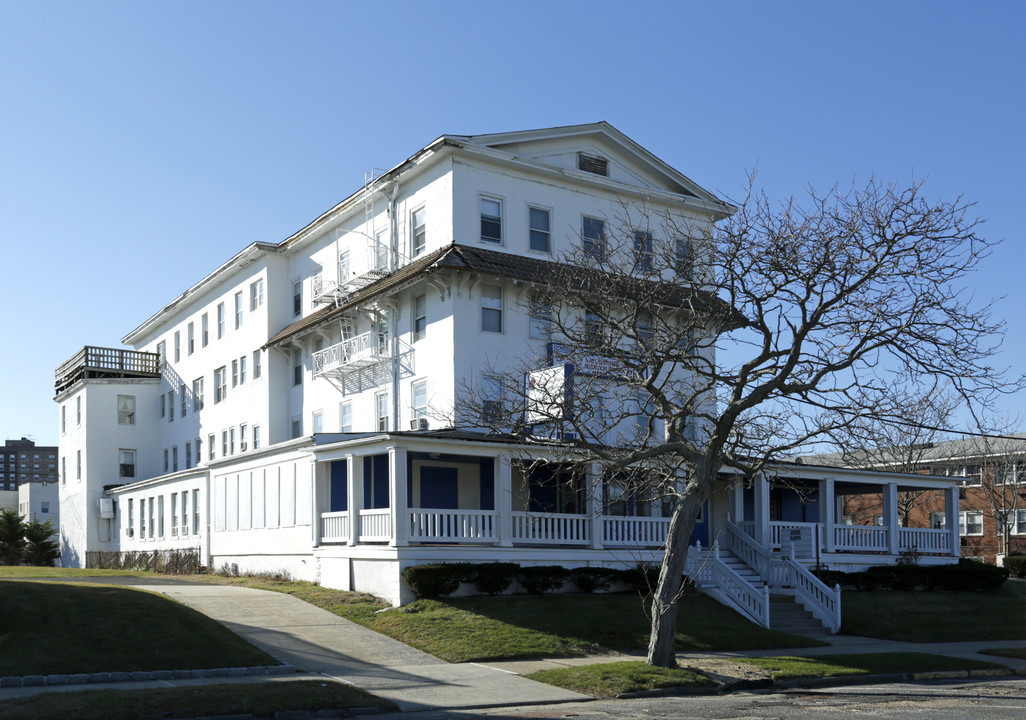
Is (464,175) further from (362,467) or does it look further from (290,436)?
(290,436)

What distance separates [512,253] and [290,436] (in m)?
13.6

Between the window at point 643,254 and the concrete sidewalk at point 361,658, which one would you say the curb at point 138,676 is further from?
the window at point 643,254

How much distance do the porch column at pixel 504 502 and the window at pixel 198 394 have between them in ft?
90.0

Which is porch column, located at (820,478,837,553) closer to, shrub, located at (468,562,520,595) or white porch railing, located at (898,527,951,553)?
white porch railing, located at (898,527,951,553)

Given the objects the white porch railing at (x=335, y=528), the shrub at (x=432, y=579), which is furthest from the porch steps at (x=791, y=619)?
the white porch railing at (x=335, y=528)

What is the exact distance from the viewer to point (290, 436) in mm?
42000

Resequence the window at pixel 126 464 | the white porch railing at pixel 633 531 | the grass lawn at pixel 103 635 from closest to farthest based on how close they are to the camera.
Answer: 1. the grass lawn at pixel 103 635
2. the white porch railing at pixel 633 531
3. the window at pixel 126 464

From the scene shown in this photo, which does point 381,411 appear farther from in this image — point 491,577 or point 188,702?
point 188,702

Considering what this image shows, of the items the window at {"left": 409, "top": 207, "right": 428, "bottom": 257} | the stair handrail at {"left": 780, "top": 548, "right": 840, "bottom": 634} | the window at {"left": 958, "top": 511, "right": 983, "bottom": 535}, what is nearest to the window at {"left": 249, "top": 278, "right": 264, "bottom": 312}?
the window at {"left": 409, "top": 207, "right": 428, "bottom": 257}

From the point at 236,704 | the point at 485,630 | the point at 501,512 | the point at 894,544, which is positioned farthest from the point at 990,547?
the point at 236,704

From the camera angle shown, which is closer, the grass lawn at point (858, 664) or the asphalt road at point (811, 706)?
the asphalt road at point (811, 706)

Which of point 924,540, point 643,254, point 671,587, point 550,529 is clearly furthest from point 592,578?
point 924,540

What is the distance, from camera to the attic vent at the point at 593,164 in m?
36.4

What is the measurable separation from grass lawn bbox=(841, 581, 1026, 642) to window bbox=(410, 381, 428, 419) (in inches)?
535
